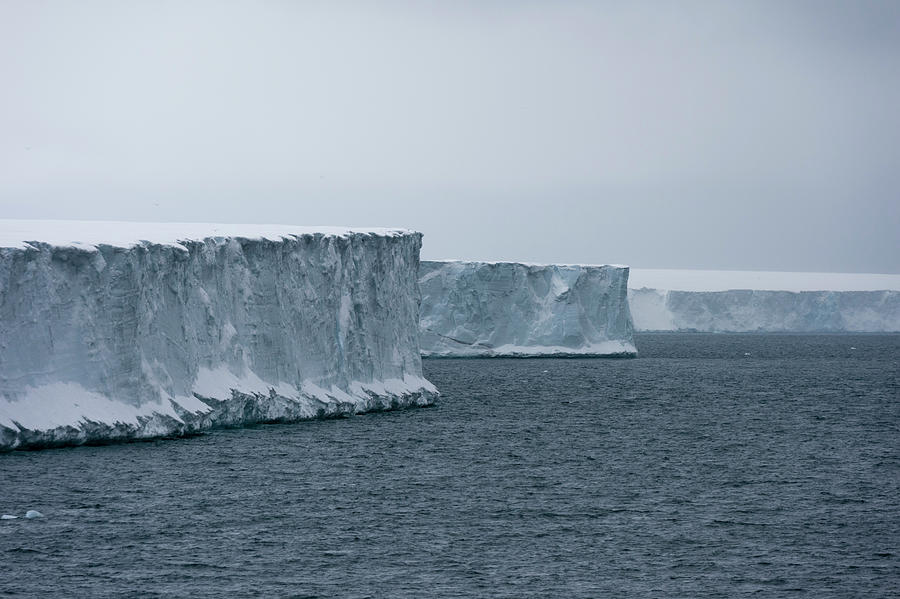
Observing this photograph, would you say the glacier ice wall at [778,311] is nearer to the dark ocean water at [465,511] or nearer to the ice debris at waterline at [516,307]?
the ice debris at waterline at [516,307]

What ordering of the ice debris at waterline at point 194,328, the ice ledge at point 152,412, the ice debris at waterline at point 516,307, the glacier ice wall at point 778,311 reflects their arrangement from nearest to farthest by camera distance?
1. the ice ledge at point 152,412
2. the ice debris at waterline at point 194,328
3. the ice debris at waterline at point 516,307
4. the glacier ice wall at point 778,311

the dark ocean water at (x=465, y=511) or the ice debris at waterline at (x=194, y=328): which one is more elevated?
the ice debris at waterline at (x=194, y=328)

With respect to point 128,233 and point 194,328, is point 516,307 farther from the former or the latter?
point 194,328

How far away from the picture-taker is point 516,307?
4872 cm

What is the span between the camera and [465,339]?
48.7 m

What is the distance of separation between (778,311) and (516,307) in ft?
125

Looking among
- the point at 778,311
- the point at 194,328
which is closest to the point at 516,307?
the point at 194,328

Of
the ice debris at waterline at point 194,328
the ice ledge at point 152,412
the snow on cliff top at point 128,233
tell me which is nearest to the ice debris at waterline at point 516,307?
the ice debris at waterline at point 194,328

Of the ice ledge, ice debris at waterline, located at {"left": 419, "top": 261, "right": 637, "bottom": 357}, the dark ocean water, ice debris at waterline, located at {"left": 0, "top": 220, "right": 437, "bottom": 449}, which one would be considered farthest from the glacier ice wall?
the ice ledge

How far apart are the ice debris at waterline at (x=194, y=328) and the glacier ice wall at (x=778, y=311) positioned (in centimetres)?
5829

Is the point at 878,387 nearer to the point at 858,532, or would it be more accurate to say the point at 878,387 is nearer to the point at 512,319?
the point at 512,319

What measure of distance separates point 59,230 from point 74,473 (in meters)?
5.86

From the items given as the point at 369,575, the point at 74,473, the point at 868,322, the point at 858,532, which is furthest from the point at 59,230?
the point at 868,322

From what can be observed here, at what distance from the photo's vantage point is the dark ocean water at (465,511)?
32.9ft
